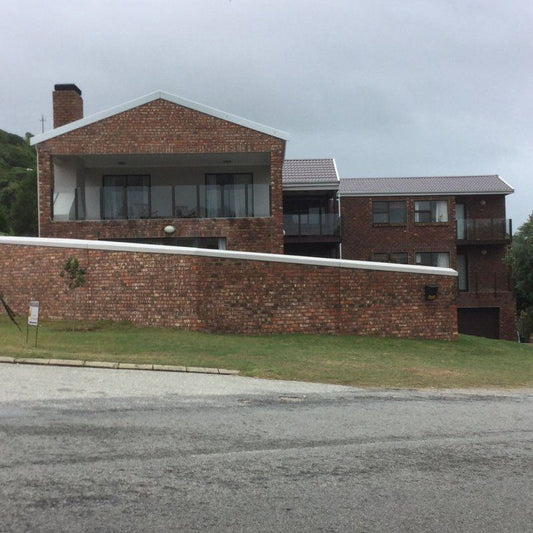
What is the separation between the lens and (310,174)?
1444 inches

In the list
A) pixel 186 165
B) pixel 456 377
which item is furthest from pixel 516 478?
pixel 186 165

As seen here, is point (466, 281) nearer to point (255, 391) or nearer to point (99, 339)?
point (99, 339)

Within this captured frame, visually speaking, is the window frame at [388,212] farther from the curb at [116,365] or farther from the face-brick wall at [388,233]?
the curb at [116,365]

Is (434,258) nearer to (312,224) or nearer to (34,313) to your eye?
(312,224)

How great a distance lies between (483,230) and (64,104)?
72.8ft

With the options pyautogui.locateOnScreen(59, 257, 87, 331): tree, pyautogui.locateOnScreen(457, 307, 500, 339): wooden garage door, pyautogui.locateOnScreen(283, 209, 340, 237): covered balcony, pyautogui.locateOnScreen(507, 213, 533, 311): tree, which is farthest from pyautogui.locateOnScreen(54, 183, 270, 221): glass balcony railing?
pyautogui.locateOnScreen(457, 307, 500, 339): wooden garage door

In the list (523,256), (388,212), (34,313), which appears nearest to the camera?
(34,313)

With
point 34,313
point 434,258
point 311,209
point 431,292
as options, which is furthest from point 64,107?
point 434,258

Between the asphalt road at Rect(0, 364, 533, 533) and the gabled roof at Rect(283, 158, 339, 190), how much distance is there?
25046 mm

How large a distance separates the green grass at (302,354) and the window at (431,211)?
17662mm

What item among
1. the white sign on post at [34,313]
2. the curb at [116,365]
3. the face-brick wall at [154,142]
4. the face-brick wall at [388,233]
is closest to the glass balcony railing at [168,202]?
the face-brick wall at [154,142]

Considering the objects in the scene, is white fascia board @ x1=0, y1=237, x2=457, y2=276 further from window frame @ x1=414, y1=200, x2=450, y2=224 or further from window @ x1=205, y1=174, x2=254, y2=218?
window frame @ x1=414, y1=200, x2=450, y2=224

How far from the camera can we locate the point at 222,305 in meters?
20.2

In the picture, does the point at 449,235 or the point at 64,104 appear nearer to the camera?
the point at 64,104
